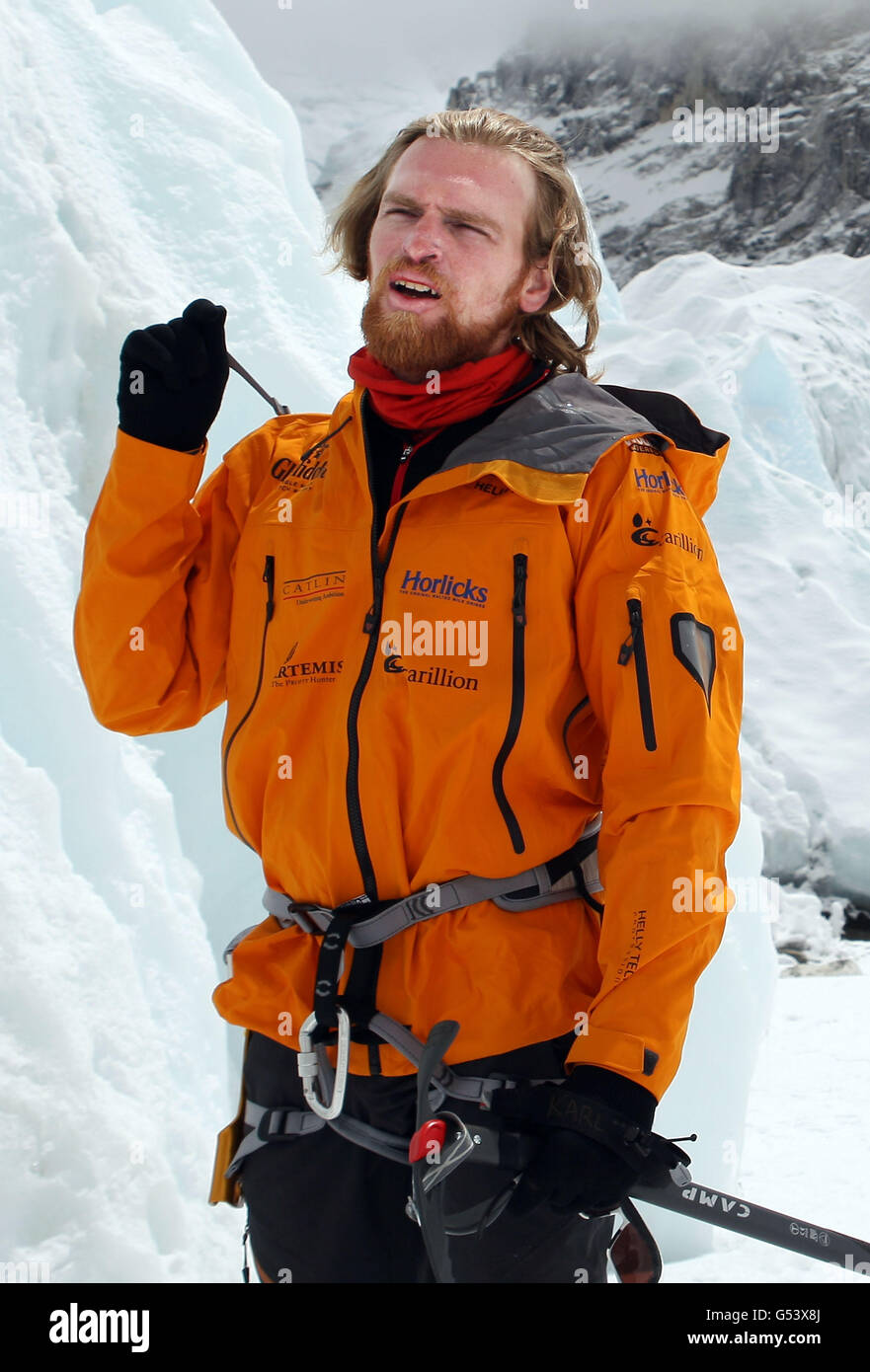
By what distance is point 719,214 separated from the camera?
75125mm

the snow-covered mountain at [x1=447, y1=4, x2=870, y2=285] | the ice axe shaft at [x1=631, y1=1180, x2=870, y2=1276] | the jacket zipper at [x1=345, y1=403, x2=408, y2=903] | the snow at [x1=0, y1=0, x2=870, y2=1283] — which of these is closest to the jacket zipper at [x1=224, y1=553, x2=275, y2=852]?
the jacket zipper at [x1=345, y1=403, x2=408, y2=903]

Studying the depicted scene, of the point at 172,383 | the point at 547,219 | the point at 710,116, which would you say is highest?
the point at 710,116

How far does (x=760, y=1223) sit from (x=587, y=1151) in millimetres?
339

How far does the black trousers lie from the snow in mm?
829

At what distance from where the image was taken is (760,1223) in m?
1.34

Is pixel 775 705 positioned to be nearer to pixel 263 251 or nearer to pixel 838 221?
pixel 263 251

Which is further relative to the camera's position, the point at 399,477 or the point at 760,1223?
the point at 399,477

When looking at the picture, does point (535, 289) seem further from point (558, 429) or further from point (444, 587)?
point (444, 587)

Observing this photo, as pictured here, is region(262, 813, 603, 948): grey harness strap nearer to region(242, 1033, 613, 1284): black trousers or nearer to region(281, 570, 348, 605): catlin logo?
region(242, 1033, 613, 1284): black trousers

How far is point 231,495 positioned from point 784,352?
2391cm
